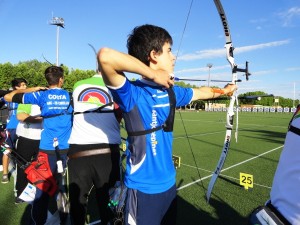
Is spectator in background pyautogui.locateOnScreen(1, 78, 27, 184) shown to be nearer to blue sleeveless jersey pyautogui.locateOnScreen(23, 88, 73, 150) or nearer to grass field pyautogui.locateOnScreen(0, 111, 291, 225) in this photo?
grass field pyautogui.locateOnScreen(0, 111, 291, 225)

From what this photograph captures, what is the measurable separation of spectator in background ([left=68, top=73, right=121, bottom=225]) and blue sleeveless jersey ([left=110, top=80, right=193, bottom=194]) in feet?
3.42

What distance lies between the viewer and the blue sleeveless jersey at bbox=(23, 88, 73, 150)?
349 cm

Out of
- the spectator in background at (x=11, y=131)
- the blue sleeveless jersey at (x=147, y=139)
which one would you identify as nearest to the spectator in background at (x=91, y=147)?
the blue sleeveless jersey at (x=147, y=139)

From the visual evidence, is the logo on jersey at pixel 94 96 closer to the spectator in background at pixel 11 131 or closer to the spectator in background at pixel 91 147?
the spectator in background at pixel 91 147

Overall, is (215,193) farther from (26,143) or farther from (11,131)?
(11,131)

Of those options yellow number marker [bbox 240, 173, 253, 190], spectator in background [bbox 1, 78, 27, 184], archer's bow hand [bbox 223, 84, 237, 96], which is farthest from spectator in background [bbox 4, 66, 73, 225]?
yellow number marker [bbox 240, 173, 253, 190]

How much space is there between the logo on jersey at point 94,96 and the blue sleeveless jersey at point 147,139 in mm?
1099

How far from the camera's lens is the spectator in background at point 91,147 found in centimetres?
291

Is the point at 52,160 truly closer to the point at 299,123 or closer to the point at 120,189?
the point at 120,189

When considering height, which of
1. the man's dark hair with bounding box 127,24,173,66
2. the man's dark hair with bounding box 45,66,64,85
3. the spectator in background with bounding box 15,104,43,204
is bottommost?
the spectator in background with bounding box 15,104,43,204

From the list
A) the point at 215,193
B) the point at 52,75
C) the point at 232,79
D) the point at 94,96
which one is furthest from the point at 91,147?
the point at 215,193

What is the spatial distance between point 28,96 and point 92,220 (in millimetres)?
2141

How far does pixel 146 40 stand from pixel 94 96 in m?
1.24

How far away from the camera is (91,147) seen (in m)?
2.91
